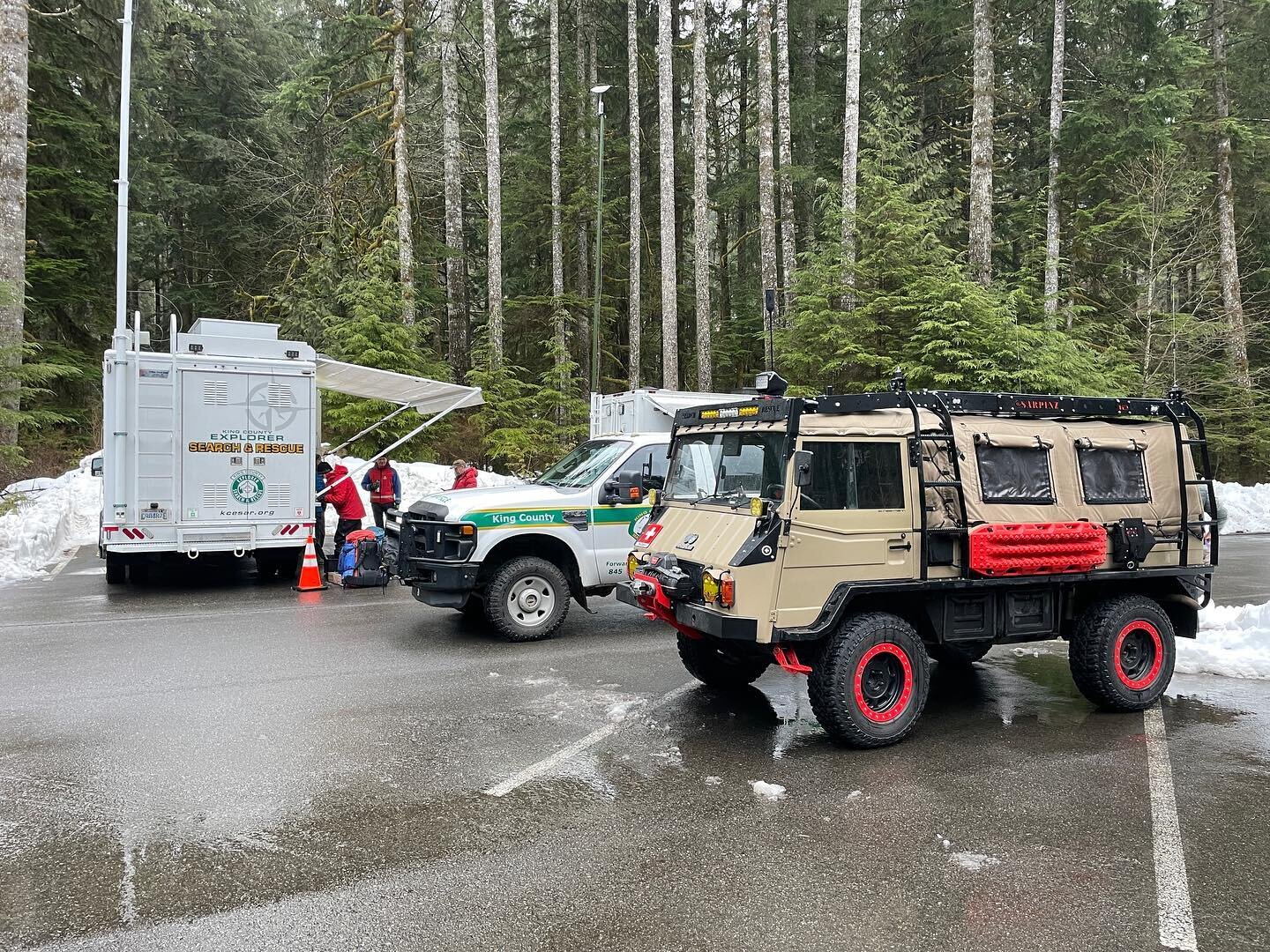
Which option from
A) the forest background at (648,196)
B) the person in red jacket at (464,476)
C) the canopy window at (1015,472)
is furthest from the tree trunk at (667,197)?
the canopy window at (1015,472)

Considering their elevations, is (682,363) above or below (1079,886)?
above

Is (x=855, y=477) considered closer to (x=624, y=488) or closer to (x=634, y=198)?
(x=624, y=488)

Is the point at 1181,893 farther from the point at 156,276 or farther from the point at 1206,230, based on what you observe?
the point at 156,276

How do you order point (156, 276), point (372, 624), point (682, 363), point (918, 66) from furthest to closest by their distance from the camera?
point (682, 363)
point (156, 276)
point (918, 66)
point (372, 624)

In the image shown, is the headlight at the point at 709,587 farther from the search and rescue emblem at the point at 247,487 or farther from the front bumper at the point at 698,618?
the search and rescue emblem at the point at 247,487

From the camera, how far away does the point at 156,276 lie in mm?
34156

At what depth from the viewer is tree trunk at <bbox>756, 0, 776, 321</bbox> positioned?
22734mm

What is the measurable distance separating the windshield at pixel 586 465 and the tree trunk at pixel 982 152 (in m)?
13.3

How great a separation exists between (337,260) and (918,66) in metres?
20.6

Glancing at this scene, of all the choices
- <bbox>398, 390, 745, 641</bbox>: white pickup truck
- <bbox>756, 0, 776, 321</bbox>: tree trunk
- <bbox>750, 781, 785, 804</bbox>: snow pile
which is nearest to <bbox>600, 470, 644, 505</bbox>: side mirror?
<bbox>398, 390, 745, 641</bbox>: white pickup truck

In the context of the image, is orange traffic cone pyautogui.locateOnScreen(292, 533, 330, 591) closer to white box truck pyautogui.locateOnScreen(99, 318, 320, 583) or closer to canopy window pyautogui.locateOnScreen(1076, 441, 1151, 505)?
white box truck pyautogui.locateOnScreen(99, 318, 320, 583)

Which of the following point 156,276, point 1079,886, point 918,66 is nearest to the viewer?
point 1079,886

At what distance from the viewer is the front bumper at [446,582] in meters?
8.98

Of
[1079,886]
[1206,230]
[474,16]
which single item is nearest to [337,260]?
[474,16]
